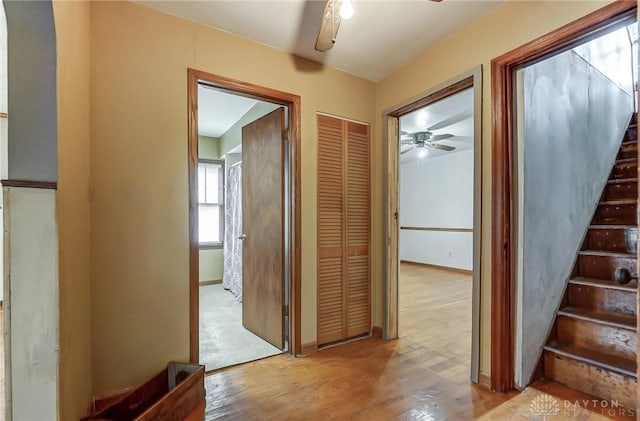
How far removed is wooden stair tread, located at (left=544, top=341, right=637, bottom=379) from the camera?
1695 mm

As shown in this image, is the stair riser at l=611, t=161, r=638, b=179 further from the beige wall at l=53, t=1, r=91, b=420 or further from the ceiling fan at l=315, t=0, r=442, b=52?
the beige wall at l=53, t=1, r=91, b=420

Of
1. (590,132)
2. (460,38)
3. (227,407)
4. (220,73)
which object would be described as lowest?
(227,407)

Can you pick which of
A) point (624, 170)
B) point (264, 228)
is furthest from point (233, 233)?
point (624, 170)

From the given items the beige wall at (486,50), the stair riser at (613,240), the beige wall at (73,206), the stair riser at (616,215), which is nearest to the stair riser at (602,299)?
the stair riser at (613,240)

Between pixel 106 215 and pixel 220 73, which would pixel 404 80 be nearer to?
pixel 220 73

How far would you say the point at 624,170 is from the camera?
110 inches

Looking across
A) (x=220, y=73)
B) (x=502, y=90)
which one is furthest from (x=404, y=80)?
(x=220, y=73)

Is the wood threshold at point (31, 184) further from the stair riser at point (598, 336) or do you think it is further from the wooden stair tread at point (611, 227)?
the wooden stair tread at point (611, 227)

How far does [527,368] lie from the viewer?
Result: 1911mm

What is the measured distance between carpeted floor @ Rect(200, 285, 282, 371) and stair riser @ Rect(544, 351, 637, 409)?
1.93m

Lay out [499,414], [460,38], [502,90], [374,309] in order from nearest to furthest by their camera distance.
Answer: [499,414], [502,90], [460,38], [374,309]

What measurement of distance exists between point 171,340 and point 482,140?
A: 2367 millimetres

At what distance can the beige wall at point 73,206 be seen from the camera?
1.18 meters

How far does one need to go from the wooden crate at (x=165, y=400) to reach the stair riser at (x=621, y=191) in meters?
3.56
